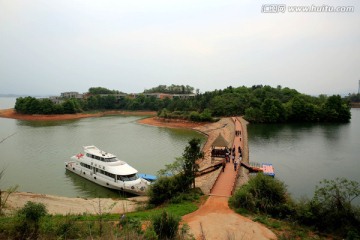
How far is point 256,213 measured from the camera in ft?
49.0

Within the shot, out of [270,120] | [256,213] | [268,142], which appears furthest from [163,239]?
[270,120]

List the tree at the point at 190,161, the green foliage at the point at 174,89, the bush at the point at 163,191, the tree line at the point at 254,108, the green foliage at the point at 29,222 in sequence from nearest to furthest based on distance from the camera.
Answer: the green foliage at the point at 29,222 < the bush at the point at 163,191 < the tree at the point at 190,161 < the tree line at the point at 254,108 < the green foliage at the point at 174,89

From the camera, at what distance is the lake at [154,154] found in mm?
25297

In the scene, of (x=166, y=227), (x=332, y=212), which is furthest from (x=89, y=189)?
(x=332, y=212)

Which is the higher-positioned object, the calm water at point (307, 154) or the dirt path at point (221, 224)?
the dirt path at point (221, 224)

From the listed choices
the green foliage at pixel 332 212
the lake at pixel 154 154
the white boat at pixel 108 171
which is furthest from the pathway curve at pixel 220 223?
the lake at pixel 154 154

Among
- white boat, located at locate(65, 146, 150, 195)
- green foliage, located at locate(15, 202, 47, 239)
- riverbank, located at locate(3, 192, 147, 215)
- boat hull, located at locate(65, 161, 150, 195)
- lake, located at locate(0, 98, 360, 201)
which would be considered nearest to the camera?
green foliage, located at locate(15, 202, 47, 239)

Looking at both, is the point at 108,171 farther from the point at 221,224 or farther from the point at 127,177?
the point at 221,224

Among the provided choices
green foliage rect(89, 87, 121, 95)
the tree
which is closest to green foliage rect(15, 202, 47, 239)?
the tree

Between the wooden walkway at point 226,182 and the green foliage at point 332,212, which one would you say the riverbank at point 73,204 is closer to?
the wooden walkway at point 226,182

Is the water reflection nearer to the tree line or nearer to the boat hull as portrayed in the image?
the boat hull

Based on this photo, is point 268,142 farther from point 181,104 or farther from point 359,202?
point 181,104

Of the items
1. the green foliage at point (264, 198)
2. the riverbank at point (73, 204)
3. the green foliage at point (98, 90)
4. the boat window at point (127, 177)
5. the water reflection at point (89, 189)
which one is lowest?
the water reflection at point (89, 189)

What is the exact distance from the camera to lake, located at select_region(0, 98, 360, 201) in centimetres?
2530
